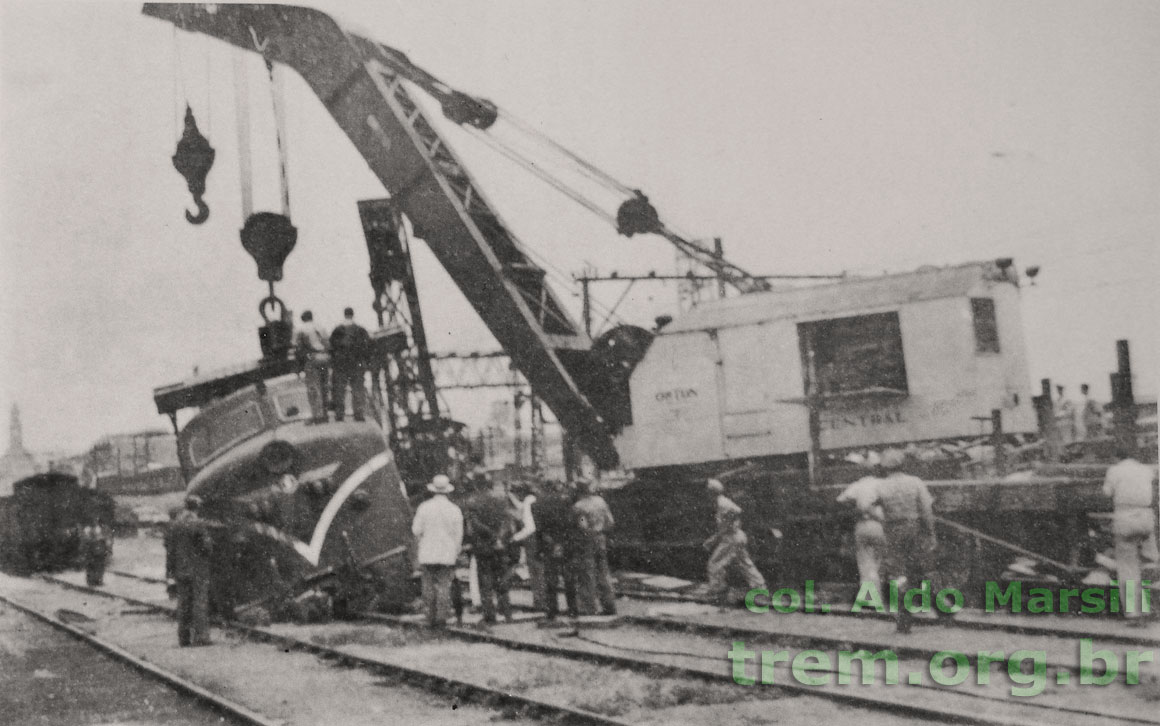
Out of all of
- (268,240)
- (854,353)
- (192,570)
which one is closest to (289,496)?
(192,570)

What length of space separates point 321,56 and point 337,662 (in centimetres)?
717

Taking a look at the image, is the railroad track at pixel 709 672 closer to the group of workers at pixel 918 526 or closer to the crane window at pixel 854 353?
the group of workers at pixel 918 526

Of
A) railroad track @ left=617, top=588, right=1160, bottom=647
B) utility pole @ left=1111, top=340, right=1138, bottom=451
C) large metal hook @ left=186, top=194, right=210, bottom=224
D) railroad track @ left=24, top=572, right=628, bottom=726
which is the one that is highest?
large metal hook @ left=186, top=194, right=210, bottom=224

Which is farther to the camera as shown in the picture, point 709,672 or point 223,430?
point 223,430

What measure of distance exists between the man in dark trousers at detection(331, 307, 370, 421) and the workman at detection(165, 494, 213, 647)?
2.08 meters

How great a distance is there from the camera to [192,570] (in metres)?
9.67

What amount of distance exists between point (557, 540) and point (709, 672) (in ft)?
11.6

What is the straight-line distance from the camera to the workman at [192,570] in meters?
9.61

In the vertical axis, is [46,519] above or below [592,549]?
above

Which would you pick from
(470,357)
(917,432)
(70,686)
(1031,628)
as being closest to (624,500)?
(917,432)

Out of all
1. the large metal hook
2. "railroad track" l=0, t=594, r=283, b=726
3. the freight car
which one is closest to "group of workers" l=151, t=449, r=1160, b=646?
"railroad track" l=0, t=594, r=283, b=726

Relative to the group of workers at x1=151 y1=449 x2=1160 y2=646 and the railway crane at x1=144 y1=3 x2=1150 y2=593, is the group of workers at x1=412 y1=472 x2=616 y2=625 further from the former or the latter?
the railway crane at x1=144 y1=3 x2=1150 y2=593

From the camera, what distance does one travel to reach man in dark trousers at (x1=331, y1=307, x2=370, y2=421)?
453 inches

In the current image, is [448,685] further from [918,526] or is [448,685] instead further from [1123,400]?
[1123,400]
